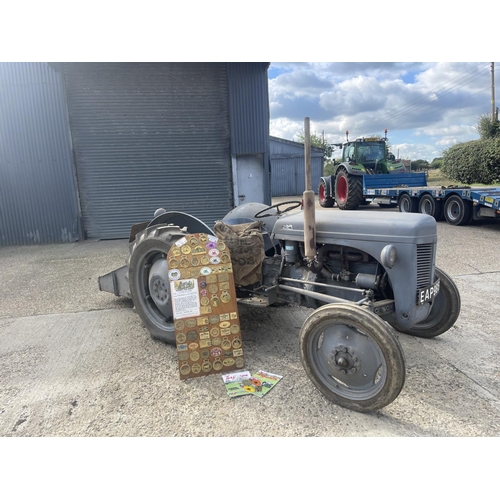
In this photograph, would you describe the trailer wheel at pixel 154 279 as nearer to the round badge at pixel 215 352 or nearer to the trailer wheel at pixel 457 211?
the round badge at pixel 215 352

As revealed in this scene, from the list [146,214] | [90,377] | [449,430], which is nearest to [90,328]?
→ [90,377]

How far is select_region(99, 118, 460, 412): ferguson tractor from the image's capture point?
2352mm

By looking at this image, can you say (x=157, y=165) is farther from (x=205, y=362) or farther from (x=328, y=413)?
(x=328, y=413)

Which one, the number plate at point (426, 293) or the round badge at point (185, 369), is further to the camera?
the round badge at point (185, 369)

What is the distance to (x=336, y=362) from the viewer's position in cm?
245

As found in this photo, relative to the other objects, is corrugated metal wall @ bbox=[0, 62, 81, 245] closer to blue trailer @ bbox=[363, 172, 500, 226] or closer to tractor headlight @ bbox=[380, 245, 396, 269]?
tractor headlight @ bbox=[380, 245, 396, 269]

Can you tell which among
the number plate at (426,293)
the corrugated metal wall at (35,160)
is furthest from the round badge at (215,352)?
the corrugated metal wall at (35,160)

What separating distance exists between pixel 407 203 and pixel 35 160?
400 inches

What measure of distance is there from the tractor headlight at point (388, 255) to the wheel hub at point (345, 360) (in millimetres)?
632

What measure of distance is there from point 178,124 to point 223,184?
1898 millimetres

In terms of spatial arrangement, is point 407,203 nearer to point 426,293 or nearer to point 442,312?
point 442,312

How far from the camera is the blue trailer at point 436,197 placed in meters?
8.55

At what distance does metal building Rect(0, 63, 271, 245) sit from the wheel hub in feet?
26.3

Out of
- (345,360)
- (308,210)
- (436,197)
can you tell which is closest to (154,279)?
(308,210)
